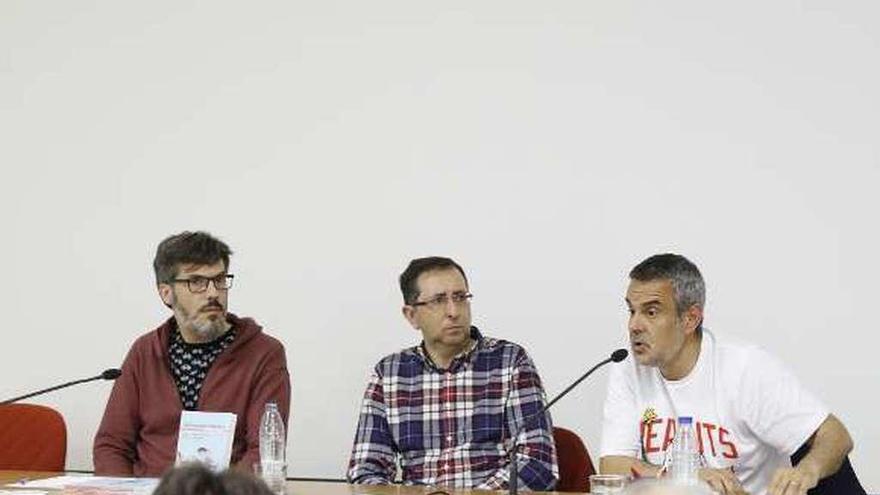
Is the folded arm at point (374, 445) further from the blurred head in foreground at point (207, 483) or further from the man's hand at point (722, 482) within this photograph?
the blurred head in foreground at point (207, 483)

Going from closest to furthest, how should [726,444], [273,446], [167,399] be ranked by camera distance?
[726,444] → [273,446] → [167,399]

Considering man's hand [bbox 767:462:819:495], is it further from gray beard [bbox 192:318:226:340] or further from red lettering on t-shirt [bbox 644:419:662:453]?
A: gray beard [bbox 192:318:226:340]

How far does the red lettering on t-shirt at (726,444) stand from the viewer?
2.97m

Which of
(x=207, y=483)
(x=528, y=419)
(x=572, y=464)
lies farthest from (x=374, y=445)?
(x=207, y=483)

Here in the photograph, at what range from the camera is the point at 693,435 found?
117 inches

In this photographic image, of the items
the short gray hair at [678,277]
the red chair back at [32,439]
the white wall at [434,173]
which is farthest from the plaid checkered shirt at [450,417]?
the red chair back at [32,439]

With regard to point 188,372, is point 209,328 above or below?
above

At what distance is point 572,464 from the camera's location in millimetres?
3254

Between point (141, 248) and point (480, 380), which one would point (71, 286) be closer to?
point (141, 248)

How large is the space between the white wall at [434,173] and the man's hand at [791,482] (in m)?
1.09

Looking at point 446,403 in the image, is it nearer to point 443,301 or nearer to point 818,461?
point 443,301

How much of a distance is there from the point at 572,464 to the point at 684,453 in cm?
Result: 54

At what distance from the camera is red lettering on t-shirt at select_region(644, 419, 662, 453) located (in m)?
3.02

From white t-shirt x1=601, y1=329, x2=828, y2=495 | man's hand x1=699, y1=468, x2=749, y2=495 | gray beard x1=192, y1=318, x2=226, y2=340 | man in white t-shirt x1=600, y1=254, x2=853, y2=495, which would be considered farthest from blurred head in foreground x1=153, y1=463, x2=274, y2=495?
gray beard x1=192, y1=318, x2=226, y2=340
